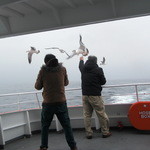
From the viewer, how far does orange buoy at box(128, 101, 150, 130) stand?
427cm

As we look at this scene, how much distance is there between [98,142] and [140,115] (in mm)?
1026

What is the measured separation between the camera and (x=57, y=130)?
4.93 meters

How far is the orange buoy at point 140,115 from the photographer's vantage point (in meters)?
4.27

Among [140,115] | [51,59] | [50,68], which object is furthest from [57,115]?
[140,115]

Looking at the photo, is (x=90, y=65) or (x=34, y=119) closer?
(x=90, y=65)

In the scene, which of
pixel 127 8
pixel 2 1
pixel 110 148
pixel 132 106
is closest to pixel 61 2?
pixel 127 8

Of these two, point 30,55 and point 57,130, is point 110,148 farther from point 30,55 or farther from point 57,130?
point 30,55

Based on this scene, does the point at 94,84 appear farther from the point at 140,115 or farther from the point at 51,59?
the point at 51,59

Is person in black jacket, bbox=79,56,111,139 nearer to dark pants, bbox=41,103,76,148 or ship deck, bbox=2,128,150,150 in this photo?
ship deck, bbox=2,128,150,150

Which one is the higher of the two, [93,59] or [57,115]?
[93,59]

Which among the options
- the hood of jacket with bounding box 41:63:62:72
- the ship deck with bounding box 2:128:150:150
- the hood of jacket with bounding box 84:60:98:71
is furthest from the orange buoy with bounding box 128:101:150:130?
→ the hood of jacket with bounding box 41:63:62:72

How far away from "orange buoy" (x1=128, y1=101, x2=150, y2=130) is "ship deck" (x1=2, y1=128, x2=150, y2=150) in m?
0.17

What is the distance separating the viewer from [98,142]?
3959mm

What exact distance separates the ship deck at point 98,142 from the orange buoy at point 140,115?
6.5 inches
